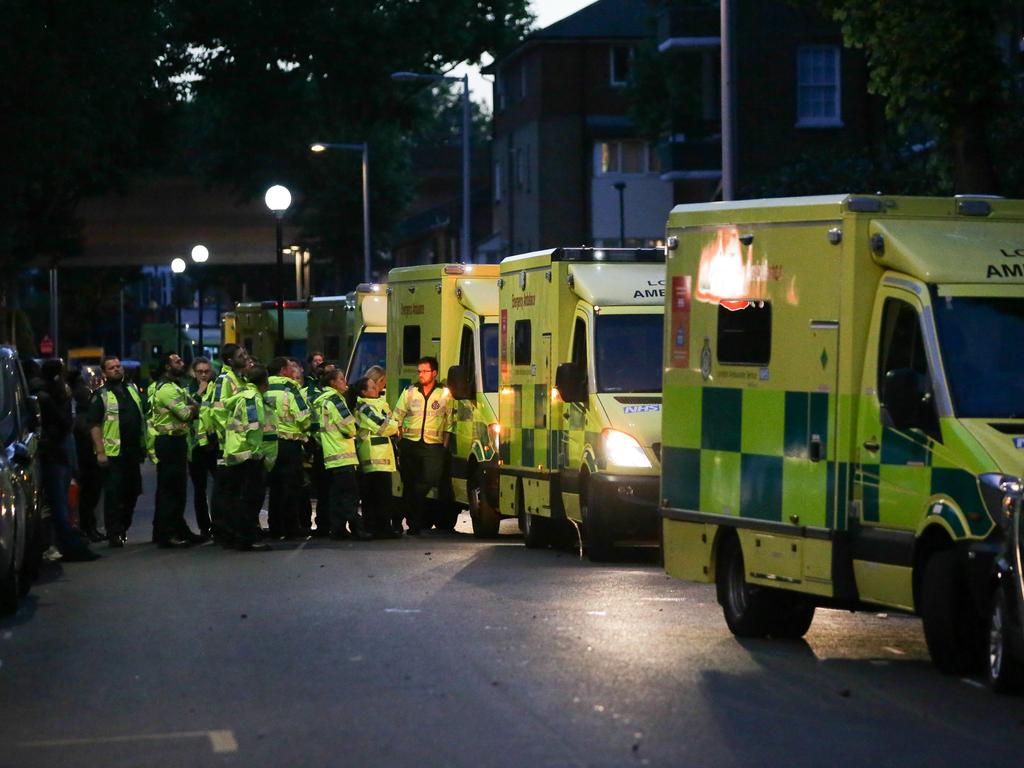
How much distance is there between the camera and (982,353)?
11898mm

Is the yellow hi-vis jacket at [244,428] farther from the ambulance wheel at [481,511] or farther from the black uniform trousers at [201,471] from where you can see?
the ambulance wheel at [481,511]

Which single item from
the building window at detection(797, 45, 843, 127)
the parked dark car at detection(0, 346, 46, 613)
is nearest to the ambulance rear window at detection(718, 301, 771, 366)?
the parked dark car at detection(0, 346, 46, 613)

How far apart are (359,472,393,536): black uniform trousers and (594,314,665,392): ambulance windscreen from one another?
3.48 m

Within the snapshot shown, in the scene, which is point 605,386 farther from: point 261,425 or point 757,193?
point 757,193

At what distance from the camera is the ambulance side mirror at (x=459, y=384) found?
22.5 metres

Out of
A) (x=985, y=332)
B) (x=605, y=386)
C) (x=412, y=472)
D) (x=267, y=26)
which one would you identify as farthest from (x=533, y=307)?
(x=267, y=26)

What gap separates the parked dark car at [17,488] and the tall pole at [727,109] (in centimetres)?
888

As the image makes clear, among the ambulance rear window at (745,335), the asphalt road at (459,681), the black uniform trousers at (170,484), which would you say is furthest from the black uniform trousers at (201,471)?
the ambulance rear window at (745,335)

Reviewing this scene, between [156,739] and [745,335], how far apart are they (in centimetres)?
494

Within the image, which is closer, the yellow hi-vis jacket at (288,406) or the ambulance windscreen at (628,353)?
the ambulance windscreen at (628,353)

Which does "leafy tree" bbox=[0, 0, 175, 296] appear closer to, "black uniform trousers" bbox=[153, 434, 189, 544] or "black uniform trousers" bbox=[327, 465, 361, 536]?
"black uniform trousers" bbox=[153, 434, 189, 544]

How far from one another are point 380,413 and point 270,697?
11.3 meters

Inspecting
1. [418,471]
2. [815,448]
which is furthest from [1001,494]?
[418,471]

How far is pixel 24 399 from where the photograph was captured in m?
17.3
